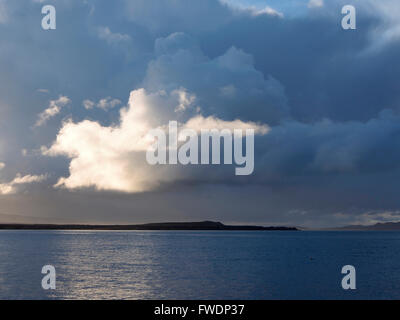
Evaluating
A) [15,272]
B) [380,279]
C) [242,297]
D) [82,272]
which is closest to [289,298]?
[242,297]

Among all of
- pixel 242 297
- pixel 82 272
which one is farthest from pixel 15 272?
pixel 242 297

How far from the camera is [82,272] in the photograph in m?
75.2

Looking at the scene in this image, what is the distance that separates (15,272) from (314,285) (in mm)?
53102

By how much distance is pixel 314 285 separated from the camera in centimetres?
6309
